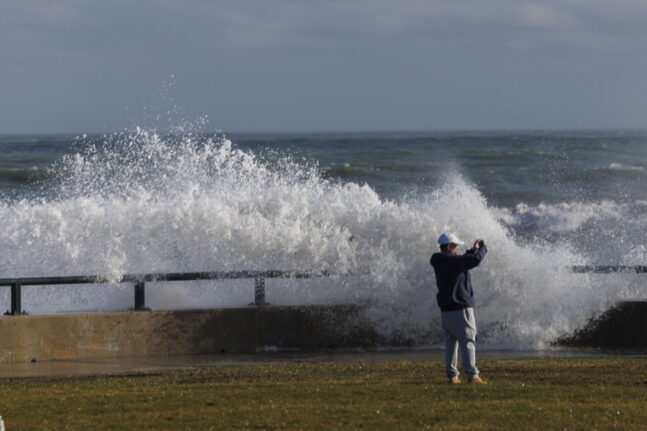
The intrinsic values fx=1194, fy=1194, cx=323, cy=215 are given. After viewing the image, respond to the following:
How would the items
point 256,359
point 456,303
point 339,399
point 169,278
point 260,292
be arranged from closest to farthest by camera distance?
point 339,399 < point 456,303 < point 256,359 < point 169,278 < point 260,292

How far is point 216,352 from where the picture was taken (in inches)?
568

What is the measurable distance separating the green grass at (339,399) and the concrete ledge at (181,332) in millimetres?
1833

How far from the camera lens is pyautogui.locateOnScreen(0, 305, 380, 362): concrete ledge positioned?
45.3 feet

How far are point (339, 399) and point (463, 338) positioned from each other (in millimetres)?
1513

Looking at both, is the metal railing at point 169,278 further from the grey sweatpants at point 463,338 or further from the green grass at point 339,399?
the grey sweatpants at point 463,338

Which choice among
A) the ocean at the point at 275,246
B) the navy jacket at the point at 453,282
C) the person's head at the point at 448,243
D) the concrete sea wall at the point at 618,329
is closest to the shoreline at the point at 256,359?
the concrete sea wall at the point at 618,329

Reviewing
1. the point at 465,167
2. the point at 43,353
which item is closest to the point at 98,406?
the point at 43,353

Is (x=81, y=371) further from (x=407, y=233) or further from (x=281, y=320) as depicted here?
(x=407, y=233)

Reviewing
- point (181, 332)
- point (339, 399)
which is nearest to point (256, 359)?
point (181, 332)

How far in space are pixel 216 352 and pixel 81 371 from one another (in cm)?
206

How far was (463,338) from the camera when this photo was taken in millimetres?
10805

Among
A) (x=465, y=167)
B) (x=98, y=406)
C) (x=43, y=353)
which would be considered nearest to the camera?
(x=98, y=406)

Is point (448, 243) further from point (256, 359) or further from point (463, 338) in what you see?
point (256, 359)

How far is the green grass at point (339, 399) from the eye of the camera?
885 cm
